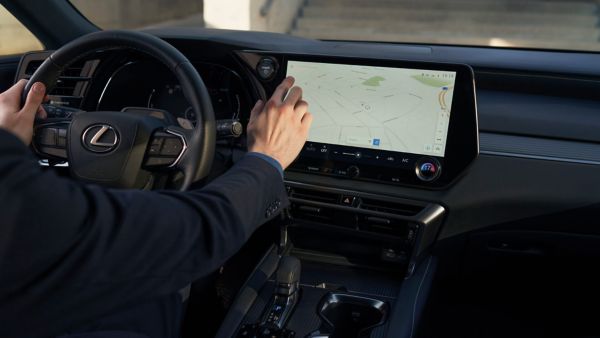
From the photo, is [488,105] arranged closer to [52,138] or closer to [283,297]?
[283,297]

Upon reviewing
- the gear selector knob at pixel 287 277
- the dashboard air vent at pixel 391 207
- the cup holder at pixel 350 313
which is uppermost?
the dashboard air vent at pixel 391 207

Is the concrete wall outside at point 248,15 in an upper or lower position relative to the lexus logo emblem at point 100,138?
upper

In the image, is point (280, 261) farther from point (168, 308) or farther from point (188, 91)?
point (188, 91)

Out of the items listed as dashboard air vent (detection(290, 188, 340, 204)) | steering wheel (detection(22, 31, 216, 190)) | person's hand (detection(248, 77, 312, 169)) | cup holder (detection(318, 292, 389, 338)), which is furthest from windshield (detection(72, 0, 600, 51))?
person's hand (detection(248, 77, 312, 169))

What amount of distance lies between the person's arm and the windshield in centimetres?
761

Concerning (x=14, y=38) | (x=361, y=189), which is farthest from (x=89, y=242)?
(x=14, y=38)

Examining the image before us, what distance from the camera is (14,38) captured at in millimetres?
2877

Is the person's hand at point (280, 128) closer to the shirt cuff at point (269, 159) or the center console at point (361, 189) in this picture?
the shirt cuff at point (269, 159)

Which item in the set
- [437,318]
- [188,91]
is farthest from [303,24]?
[188,91]

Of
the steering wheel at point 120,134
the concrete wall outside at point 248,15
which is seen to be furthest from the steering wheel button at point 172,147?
the concrete wall outside at point 248,15

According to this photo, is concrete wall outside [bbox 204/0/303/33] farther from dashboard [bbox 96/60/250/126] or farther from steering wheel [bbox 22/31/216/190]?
steering wheel [bbox 22/31/216/190]

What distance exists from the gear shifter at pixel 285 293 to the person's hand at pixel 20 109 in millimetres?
903

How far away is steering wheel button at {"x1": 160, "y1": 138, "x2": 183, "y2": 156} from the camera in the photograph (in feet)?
5.25

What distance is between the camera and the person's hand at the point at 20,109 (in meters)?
1.56
